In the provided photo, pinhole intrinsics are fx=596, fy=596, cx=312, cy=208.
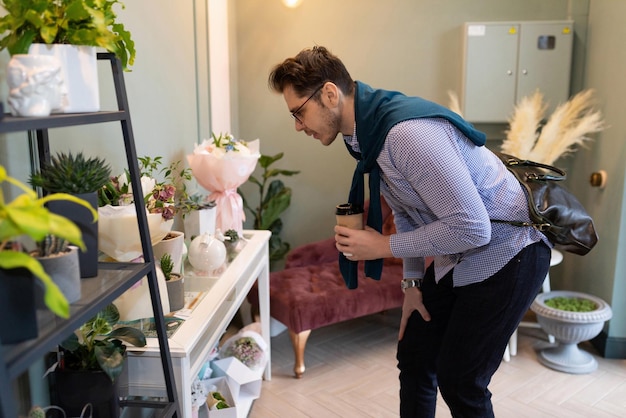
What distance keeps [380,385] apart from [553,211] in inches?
61.5

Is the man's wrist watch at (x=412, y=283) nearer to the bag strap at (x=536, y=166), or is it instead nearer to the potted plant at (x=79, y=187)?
the bag strap at (x=536, y=166)

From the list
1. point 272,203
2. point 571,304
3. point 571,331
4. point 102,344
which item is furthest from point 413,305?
point 272,203

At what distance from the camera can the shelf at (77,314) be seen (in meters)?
0.89

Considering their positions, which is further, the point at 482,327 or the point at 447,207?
the point at 482,327

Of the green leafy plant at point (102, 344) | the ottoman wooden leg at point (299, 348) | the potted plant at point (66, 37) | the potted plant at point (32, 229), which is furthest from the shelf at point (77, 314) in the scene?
the ottoman wooden leg at point (299, 348)

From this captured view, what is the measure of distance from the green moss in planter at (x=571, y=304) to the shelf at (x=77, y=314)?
2405 mm

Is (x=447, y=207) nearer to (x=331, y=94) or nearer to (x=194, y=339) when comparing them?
(x=331, y=94)

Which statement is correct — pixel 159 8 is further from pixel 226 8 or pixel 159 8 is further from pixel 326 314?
pixel 326 314

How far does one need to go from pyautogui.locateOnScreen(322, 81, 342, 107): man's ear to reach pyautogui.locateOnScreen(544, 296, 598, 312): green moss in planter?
2.03 metres

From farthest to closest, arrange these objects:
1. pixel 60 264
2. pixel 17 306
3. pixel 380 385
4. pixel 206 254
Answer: pixel 380 385 → pixel 206 254 → pixel 60 264 → pixel 17 306

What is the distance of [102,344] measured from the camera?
4.72 feet

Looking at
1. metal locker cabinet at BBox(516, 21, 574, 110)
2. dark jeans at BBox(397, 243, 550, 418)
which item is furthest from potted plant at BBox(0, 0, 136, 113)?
metal locker cabinet at BBox(516, 21, 574, 110)

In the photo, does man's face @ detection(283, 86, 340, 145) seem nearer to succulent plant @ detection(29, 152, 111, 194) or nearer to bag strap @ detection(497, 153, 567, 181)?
bag strap @ detection(497, 153, 567, 181)

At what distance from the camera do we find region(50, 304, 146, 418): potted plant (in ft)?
4.59
